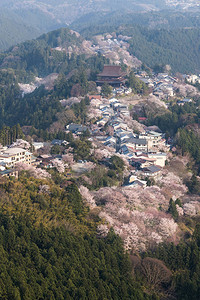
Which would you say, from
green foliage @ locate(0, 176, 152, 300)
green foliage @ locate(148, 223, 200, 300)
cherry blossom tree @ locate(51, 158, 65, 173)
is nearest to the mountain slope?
cherry blossom tree @ locate(51, 158, 65, 173)

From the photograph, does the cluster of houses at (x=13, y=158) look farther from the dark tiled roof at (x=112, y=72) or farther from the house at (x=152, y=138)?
the dark tiled roof at (x=112, y=72)

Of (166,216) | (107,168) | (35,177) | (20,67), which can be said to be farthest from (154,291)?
(20,67)

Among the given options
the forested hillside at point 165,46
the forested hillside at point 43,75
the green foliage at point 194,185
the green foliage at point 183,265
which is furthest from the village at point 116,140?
the forested hillside at point 165,46

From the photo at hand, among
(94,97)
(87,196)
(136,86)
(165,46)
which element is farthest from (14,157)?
(165,46)

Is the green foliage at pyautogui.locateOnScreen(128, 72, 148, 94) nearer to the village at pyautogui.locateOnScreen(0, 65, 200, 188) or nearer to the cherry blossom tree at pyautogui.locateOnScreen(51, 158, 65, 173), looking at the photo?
the village at pyautogui.locateOnScreen(0, 65, 200, 188)

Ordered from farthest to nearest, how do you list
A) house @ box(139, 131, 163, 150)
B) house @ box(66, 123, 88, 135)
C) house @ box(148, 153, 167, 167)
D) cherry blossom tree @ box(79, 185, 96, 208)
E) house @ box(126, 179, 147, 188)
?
house @ box(66, 123, 88, 135), house @ box(139, 131, 163, 150), house @ box(148, 153, 167, 167), house @ box(126, 179, 147, 188), cherry blossom tree @ box(79, 185, 96, 208)

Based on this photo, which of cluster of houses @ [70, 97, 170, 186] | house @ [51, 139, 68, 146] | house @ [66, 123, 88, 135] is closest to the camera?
cluster of houses @ [70, 97, 170, 186]

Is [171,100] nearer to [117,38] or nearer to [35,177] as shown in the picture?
[35,177]
